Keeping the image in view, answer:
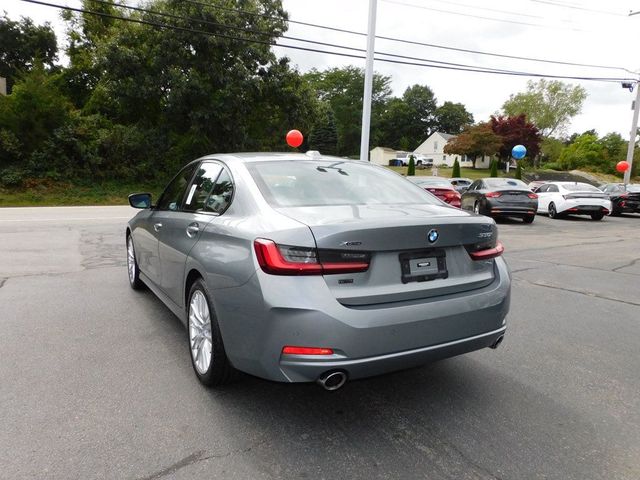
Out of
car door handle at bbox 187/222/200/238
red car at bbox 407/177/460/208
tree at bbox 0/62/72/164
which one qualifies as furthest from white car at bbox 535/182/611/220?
tree at bbox 0/62/72/164

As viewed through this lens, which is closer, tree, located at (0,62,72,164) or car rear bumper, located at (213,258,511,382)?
car rear bumper, located at (213,258,511,382)

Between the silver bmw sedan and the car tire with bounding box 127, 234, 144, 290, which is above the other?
the silver bmw sedan

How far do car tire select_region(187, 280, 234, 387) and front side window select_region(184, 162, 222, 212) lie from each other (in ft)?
2.31

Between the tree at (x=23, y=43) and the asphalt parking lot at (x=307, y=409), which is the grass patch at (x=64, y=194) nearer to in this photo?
the asphalt parking lot at (x=307, y=409)

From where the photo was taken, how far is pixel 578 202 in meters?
16.7

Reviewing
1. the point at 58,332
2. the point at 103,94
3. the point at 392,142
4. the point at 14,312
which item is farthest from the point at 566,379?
the point at 392,142

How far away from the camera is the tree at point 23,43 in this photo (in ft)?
141

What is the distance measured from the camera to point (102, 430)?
267 centimetres

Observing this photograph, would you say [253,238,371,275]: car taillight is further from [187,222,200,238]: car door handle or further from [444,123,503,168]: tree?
[444,123,503,168]: tree

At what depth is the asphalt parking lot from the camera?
7.79 feet

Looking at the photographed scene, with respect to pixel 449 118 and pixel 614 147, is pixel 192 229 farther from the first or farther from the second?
pixel 449 118

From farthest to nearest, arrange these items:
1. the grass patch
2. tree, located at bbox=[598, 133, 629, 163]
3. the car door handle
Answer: tree, located at bbox=[598, 133, 629, 163] < the grass patch < the car door handle

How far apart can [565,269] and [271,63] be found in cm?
2290

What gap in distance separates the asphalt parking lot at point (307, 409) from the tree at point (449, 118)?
104 metres
